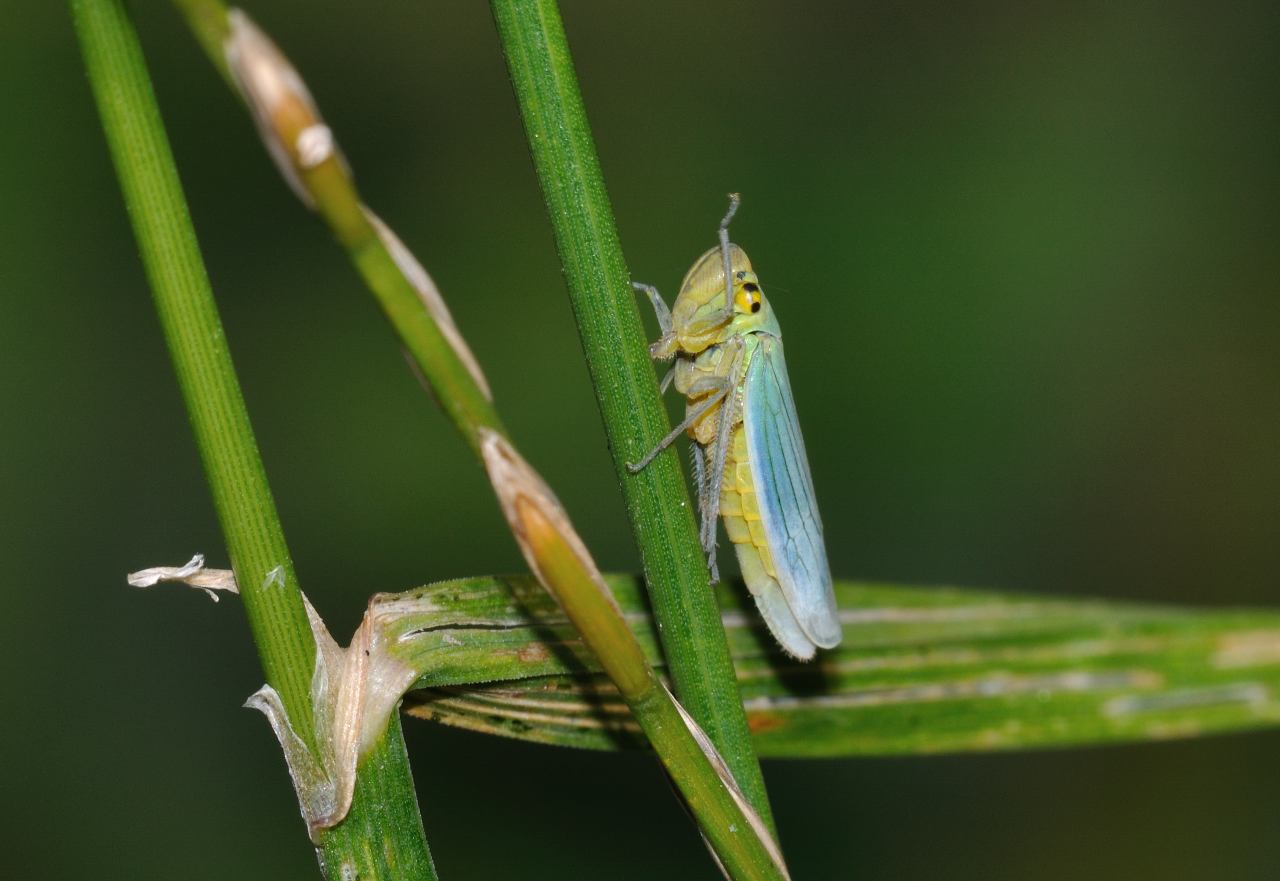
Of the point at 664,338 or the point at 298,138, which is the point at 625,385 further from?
the point at 664,338

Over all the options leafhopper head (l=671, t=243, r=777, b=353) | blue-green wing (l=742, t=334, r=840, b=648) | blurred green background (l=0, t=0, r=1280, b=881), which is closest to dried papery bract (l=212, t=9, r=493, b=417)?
blue-green wing (l=742, t=334, r=840, b=648)

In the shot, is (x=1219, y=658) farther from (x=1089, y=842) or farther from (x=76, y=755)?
(x=76, y=755)

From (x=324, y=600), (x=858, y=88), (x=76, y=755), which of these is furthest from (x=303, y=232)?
(x=858, y=88)

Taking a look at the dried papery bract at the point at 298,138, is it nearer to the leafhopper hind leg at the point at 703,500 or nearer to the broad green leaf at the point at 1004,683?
the broad green leaf at the point at 1004,683

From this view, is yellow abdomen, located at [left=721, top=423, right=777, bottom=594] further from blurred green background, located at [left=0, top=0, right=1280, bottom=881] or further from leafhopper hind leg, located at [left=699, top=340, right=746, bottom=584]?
blurred green background, located at [left=0, top=0, right=1280, bottom=881]

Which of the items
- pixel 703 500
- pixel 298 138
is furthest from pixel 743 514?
pixel 298 138
